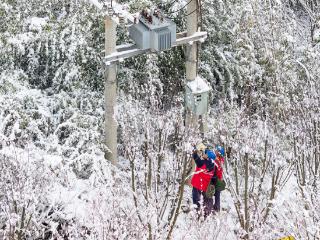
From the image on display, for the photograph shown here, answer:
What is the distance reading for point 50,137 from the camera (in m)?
8.80

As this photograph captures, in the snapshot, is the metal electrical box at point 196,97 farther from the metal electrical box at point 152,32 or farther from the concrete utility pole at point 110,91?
the concrete utility pole at point 110,91

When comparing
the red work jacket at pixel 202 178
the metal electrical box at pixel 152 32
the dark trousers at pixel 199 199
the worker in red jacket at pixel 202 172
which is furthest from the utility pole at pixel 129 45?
the dark trousers at pixel 199 199

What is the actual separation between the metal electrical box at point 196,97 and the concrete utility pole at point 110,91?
1192 millimetres

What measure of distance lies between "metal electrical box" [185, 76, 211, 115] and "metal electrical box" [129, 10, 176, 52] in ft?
Answer: 2.81

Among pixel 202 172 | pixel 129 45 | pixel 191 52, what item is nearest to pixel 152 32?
pixel 129 45

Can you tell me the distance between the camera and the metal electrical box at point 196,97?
816cm

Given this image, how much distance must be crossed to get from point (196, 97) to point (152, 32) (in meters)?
1.29

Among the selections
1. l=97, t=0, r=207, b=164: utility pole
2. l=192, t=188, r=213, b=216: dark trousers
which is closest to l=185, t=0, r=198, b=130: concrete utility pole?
l=97, t=0, r=207, b=164: utility pole

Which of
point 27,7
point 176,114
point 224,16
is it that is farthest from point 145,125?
point 224,16

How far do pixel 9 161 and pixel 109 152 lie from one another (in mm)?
1694

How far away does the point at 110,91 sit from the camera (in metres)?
7.61

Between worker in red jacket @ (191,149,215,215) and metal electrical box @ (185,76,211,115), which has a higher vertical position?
metal electrical box @ (185,76,211,115)

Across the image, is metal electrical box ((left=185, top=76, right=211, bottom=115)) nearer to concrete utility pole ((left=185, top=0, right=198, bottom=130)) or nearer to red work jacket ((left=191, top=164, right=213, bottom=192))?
concrete utility pole ((left=185, top=0, right=198, bottom=130))

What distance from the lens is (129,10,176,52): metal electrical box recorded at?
24.3 ft
